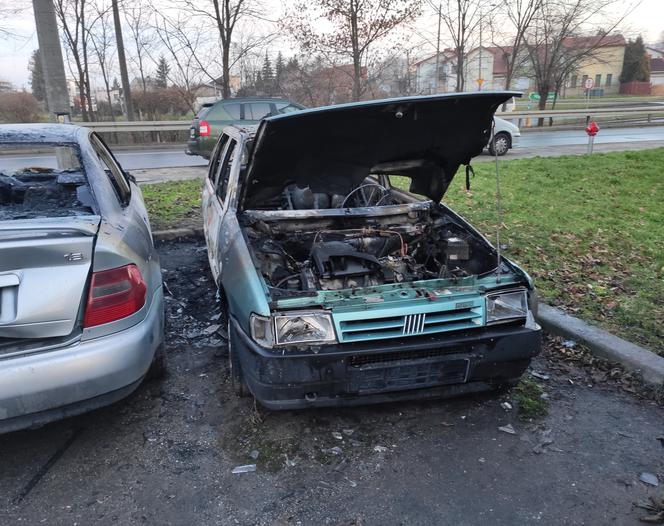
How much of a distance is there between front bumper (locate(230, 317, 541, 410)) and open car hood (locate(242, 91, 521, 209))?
1.30 m

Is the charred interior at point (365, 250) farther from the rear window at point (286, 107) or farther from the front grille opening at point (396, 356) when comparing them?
the rear window at point (286, 107)

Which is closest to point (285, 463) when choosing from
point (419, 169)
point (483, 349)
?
point (483, 349)

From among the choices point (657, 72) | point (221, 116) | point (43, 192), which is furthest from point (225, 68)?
point (657, 72)

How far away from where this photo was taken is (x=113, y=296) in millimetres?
2623

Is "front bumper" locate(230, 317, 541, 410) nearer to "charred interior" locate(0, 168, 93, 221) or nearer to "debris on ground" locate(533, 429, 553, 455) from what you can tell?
"debris on ground" locate(533, 429, 553, 455)

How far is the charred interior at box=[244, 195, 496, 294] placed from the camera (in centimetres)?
330

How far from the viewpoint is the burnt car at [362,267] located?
2.73m

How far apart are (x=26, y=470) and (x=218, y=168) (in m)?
3.26

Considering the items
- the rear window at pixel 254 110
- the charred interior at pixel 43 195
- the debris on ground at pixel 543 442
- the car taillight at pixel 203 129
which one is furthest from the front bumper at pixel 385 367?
the rear window at pixel 254 110

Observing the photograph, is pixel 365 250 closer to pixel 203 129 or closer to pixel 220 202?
pixel 220 202

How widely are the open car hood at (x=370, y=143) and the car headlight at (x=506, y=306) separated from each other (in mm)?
1282

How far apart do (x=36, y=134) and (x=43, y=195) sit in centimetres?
44

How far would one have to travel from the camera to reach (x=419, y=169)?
4.18 meters

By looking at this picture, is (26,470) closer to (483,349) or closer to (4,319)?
(4,319)
